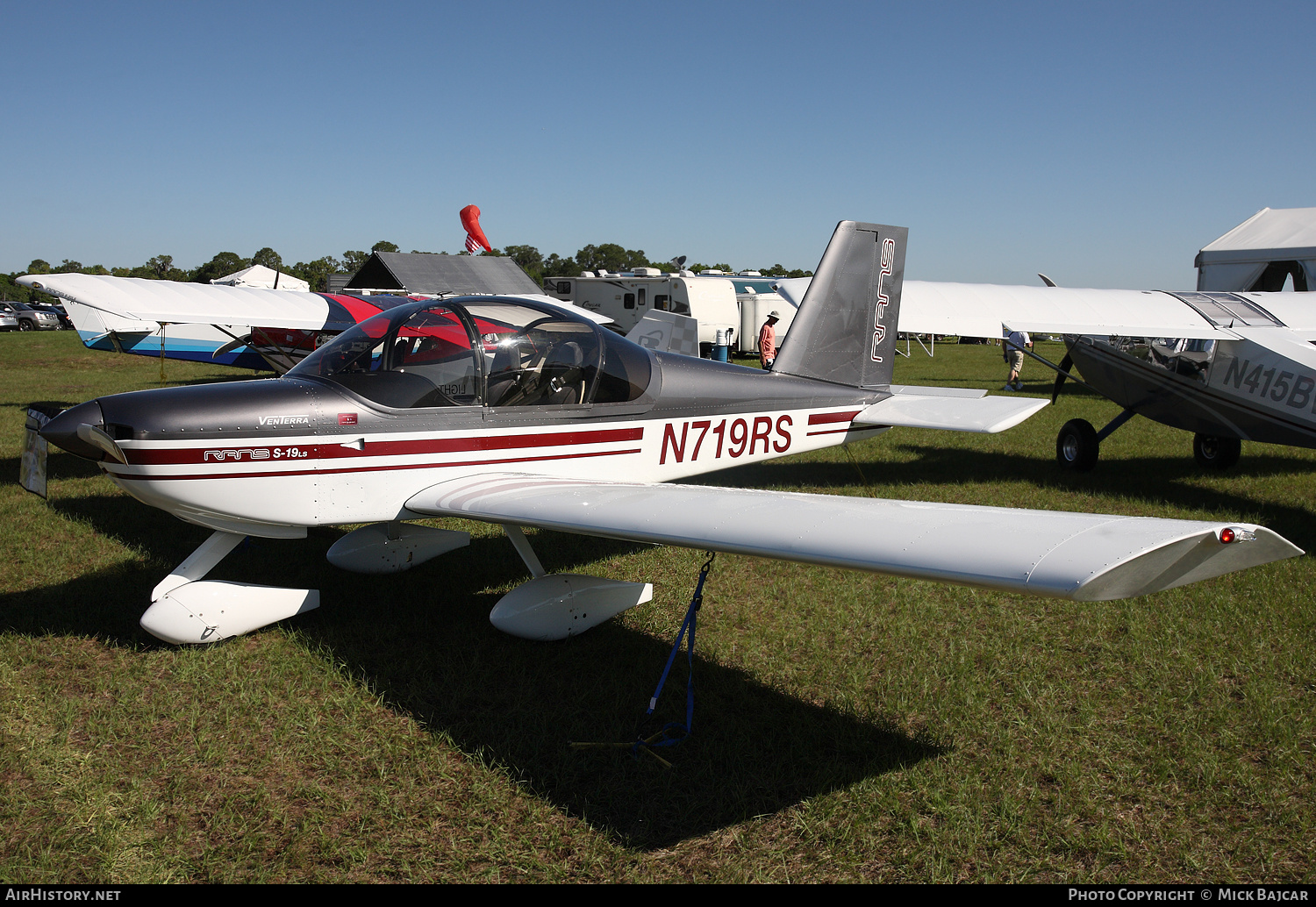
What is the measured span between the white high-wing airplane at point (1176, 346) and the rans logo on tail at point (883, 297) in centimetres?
108

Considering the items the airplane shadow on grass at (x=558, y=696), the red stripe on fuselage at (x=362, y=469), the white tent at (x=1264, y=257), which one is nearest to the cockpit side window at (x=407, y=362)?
the red stripe on fuselage at (x=362, y=469)

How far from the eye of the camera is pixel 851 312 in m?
6.68

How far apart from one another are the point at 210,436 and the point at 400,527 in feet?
5.88

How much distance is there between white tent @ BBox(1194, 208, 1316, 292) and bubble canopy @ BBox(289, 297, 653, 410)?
18.5m

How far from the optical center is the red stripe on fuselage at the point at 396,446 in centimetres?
394

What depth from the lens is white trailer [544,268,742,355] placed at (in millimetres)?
24359

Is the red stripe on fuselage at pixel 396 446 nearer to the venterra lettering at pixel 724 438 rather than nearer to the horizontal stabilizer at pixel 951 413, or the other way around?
the venterra lettering at pixel 724 438

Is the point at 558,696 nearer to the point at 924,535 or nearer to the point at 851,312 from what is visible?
the point at 924,535

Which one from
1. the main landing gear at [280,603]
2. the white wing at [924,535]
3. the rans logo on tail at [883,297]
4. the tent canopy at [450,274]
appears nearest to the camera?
the white wing at [924,535]

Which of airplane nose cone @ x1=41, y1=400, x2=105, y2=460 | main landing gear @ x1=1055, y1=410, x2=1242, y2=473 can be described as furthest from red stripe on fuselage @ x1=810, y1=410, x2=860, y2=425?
airplane nose cone @ x1=41, y1=400, x2=105, y2=460

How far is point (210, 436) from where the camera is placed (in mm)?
4020

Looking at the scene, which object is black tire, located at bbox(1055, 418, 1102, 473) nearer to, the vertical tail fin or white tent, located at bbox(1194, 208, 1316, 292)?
the vertical tail fin

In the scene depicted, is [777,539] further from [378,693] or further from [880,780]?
[378,693]

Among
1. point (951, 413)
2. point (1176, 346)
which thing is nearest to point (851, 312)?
point (951, 413)
